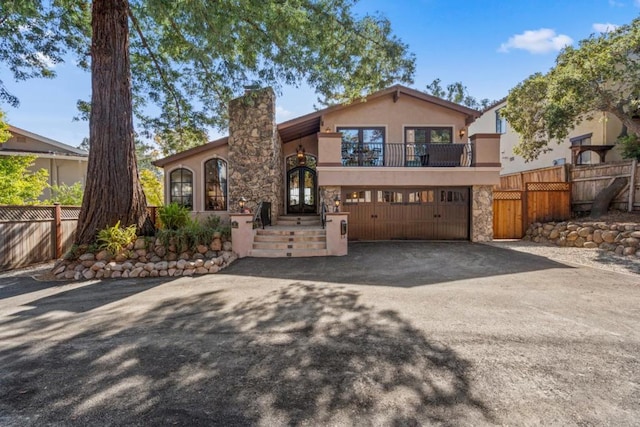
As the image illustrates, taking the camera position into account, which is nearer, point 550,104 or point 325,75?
point 325,75

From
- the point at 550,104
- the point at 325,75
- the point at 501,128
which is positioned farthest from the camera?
the point at 501,128

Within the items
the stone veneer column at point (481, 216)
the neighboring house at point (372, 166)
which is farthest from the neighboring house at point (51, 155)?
the stone veneer column at point (481, 216)

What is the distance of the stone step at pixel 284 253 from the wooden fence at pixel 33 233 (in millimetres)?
5501

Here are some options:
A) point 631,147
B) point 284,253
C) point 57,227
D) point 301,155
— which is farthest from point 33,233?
point 631,147

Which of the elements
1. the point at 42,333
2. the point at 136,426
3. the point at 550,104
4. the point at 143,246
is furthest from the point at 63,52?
the point at 550,104

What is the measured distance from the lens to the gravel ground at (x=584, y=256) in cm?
675

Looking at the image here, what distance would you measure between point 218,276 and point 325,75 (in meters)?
6.59

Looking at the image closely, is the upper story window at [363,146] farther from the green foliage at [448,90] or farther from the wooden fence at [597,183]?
the wooden fence at [597,183]

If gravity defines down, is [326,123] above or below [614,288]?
above

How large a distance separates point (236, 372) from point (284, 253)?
225 inches

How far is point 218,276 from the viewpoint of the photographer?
6535 millimetres

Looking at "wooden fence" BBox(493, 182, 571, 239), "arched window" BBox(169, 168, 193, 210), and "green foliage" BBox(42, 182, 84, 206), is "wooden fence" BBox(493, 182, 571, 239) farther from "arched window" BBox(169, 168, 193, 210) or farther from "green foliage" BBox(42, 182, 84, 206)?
"green foliage" BBox(42, 182, 84, 206)

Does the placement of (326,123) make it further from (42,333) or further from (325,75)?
(42,333)

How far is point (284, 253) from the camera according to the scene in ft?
27.6
